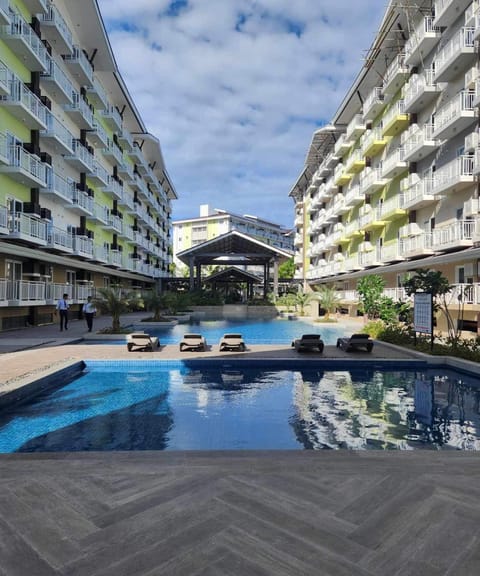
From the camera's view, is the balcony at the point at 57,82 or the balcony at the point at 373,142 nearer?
the balcony at the point at 57,82

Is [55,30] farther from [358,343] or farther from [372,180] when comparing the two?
[358,343]

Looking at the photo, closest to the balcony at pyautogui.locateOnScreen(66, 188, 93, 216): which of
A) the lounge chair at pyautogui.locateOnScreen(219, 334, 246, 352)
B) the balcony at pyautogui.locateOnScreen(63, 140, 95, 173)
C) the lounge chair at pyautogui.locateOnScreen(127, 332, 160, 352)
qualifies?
the balcony at pyautogui.locateOnScreen(63, 140, 95, 173)

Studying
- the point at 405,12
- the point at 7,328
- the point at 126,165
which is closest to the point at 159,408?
the point at 7,328

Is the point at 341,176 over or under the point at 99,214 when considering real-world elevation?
over

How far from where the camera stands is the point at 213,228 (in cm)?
8725

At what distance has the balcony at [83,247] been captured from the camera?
82.5 feet

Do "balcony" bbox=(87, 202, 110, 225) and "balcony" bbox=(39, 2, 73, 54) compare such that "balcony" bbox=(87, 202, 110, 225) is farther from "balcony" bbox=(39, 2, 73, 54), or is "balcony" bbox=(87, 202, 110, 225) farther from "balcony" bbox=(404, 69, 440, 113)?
"balcony" bbox=(404, 69, 440, 113)

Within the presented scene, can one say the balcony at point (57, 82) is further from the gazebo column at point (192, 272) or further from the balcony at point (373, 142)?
the balcony at point (373, 142)

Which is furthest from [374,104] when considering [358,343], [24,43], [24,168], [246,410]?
[246,410]

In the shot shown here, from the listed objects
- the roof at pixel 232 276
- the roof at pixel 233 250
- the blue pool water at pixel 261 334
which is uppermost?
the roof at pixel 233 250

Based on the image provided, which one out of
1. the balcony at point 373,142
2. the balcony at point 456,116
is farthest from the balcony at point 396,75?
the balcony at point 456,116

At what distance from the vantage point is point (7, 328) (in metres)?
19.2

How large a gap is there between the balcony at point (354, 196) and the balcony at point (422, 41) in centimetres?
1046

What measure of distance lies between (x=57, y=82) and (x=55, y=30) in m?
2.81
